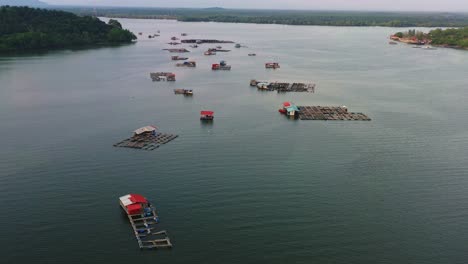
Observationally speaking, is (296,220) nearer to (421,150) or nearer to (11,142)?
(421,150)

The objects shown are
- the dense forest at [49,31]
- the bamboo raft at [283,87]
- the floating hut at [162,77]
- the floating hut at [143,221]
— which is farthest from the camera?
the dense forest at [49,31]

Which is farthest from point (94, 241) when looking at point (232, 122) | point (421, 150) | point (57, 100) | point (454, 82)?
point (454, 82)

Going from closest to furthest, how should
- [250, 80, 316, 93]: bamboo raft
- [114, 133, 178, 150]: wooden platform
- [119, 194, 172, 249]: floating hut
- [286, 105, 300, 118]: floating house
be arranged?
[119, 194, 172, 249]: floating hut
[114, 133, 178, 150]: wooden platform
[286, 105, 300, 118]: floating house
[250, 80, 316, 93]: bamboo raft

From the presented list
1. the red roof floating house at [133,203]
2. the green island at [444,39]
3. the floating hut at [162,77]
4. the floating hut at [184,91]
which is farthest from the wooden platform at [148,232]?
the green island at [444,39]

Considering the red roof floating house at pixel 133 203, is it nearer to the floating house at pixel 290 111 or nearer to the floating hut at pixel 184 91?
the floating house at pixel 290 111

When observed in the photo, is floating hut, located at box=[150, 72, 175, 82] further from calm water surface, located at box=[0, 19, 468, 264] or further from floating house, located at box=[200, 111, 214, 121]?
floating house, located at box=[200, 111, 214, 121]

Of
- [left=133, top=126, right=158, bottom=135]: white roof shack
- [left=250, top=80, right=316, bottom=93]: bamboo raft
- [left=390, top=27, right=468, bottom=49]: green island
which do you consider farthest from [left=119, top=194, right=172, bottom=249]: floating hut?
[left=390, top=27, right=468, bottom=49]: green island
